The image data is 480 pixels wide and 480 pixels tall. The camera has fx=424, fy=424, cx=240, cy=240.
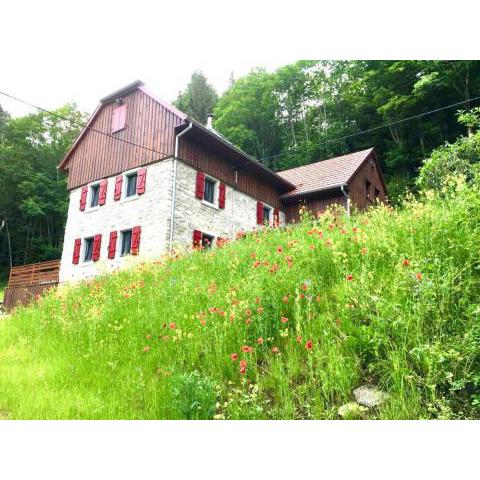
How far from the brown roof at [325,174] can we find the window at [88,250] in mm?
9709

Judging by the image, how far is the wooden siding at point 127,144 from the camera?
53.8ft

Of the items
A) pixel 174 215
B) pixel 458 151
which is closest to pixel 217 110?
pixel 174 215

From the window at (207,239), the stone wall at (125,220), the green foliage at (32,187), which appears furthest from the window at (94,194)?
the green foliage at (32,187)

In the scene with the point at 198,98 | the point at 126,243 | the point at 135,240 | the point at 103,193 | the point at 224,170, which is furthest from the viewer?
the point at 198,98

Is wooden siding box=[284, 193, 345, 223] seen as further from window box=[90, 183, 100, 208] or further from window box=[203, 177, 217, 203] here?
window box=[90, 183, 100, 208]

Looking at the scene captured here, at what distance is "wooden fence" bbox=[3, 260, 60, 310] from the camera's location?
19.4 meters

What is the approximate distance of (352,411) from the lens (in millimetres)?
2982

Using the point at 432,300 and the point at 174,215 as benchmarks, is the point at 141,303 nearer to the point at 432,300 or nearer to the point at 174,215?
the point at 432,300

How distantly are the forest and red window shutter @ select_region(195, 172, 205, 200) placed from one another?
26.7 feet

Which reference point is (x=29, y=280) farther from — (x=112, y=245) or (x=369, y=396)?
(x=369, y=396)

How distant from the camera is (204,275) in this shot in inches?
251

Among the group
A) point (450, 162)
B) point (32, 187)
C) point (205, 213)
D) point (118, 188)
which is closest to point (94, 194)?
point (118, 188)

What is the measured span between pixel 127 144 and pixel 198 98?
25333 millimetres

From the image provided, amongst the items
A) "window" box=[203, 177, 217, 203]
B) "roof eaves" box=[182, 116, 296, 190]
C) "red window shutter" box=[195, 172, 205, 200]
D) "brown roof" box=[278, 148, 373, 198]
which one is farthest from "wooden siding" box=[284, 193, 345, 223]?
"red window shutter" box=[195, 172, 205, 200]
